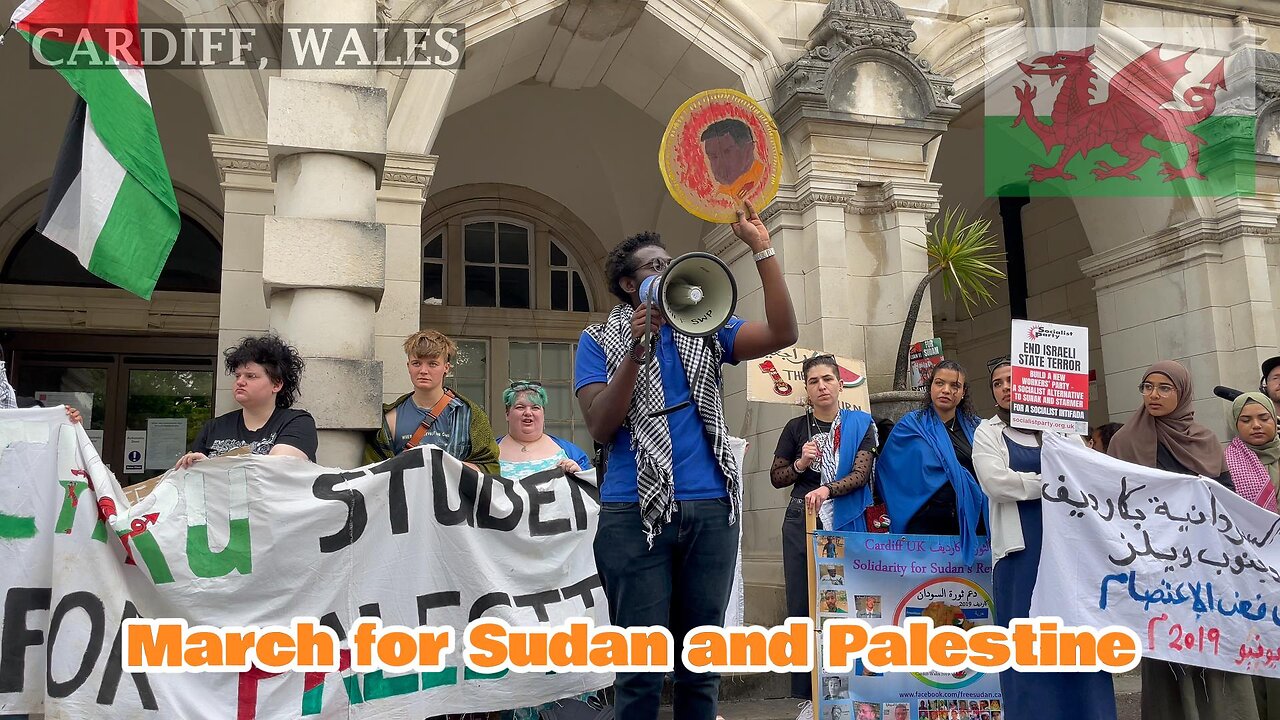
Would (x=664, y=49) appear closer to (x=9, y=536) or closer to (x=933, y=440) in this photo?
(x=933, y=440)

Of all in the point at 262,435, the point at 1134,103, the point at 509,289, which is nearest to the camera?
the point at 262,435

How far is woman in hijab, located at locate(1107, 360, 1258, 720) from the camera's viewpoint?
4.66 m

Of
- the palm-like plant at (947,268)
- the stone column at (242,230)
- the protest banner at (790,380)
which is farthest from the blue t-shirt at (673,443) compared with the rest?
the palm-like plant at (947,268)

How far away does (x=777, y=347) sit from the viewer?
3.21 metres

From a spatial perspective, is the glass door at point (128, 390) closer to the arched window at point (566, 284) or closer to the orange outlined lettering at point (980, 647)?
the arched window at point (566, 284)

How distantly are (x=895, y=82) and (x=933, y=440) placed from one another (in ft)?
13.7

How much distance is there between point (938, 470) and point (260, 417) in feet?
11.7

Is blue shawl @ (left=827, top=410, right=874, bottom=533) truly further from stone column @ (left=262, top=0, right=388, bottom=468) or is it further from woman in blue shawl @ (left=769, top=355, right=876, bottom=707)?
stone column @ (left=262, top=0, right=388, bottom=468)

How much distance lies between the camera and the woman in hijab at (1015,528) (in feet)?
14.4

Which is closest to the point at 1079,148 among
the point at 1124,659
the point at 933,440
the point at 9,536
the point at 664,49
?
the point at 664,49

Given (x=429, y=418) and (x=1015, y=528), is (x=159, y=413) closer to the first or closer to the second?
(x=429, y=418)

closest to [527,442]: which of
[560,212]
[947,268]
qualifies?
[947,268]

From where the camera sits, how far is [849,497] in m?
5.60

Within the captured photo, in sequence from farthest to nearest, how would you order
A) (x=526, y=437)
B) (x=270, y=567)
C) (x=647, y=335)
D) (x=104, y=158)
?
(x=526, y=437)
(x=104, y=158)
(x=270, y=567)
(x=647, y=335)
